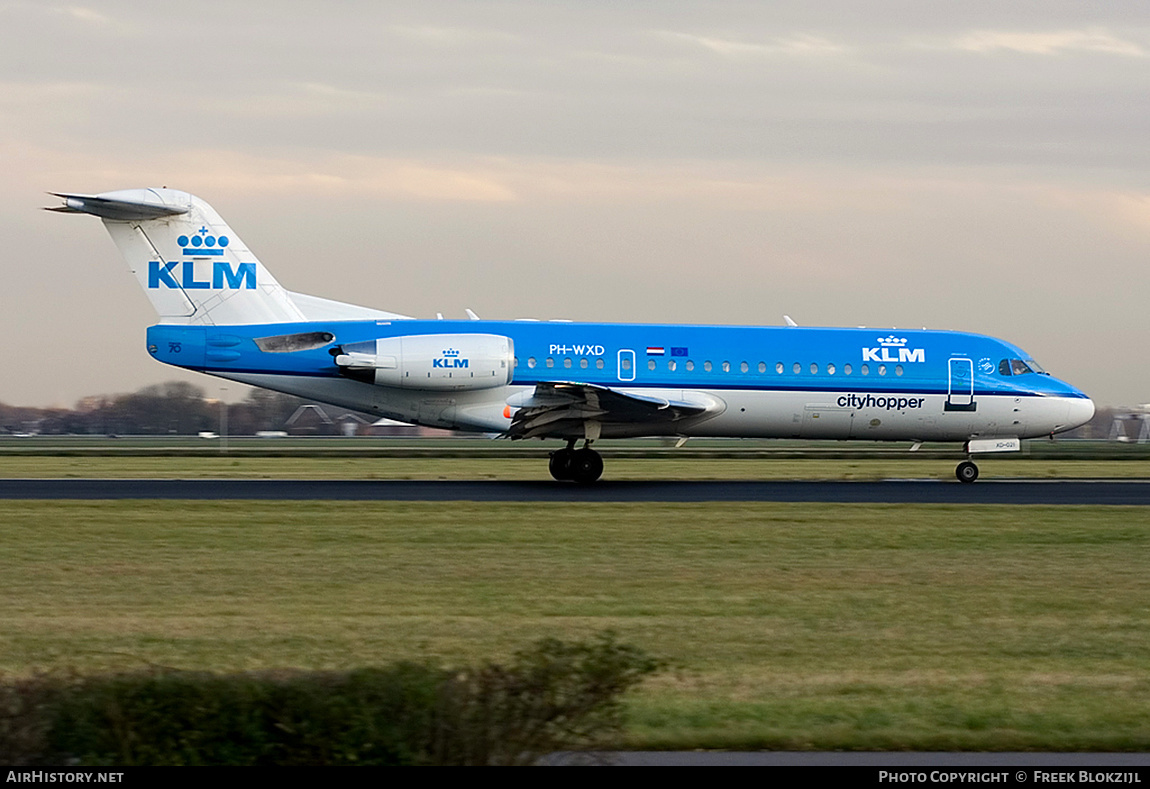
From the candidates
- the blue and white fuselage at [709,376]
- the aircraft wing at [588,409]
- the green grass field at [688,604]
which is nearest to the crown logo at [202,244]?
the blue and white fuselage at [709,376]

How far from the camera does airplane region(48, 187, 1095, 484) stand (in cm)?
2492

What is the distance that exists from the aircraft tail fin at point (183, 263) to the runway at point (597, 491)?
11.6 feet

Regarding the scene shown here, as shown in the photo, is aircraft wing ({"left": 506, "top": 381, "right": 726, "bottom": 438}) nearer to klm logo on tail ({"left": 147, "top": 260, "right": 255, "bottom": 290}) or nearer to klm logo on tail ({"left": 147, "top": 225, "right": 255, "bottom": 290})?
klm logo on tail ({"left": 147, "top": 225, "right": 255, "bottom": 290})

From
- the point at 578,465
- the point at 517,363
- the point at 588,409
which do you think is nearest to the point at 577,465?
the point at 578,465

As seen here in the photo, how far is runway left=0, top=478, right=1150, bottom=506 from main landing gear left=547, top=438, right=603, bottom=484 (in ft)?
0.95

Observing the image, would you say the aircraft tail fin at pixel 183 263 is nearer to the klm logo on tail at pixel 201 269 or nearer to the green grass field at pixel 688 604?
the klm logo on tail at pixel 201 269

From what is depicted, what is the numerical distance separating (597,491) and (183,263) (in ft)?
31.7

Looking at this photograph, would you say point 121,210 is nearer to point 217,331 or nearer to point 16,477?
point 217,331

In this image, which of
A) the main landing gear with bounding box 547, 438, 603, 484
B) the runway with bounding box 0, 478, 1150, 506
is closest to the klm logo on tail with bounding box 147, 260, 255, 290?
the runway with bounding box 0, 478, 1150, 506

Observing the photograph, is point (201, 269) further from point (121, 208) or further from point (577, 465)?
point (577, 465)

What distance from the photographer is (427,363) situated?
24.8 meters

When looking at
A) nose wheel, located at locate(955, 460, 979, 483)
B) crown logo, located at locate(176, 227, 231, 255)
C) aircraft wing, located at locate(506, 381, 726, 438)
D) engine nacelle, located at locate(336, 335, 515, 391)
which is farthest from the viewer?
nose wheel, located at locate(955, 460, 979, 483)

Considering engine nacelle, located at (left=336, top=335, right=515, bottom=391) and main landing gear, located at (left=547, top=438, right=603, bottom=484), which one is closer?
engine nacelle, located at (left=336, top=335, right=515, bottom=391)

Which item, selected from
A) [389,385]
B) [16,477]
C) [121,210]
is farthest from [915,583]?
[16,477]
